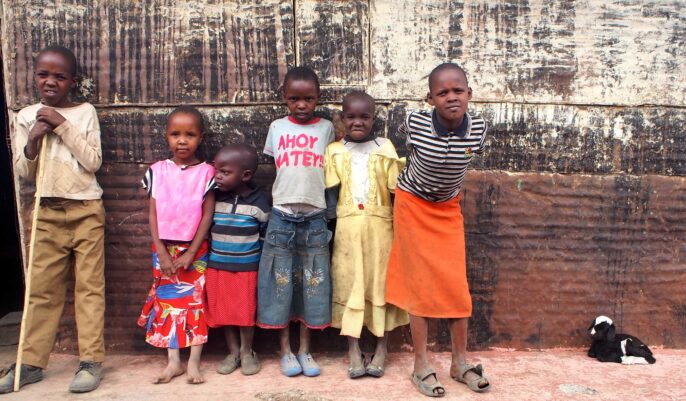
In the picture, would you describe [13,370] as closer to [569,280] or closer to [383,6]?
[383,6]

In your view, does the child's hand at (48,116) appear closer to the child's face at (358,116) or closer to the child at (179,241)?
the child at (179,241)

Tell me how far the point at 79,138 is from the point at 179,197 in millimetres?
575

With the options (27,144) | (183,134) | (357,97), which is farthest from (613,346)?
(27,144)

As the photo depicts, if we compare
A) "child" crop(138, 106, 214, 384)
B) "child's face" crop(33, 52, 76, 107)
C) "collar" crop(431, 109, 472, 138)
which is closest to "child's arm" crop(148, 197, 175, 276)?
"child" crop(138, 106, 214, 384)

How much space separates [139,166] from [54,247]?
612mm

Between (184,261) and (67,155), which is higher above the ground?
(67,155)

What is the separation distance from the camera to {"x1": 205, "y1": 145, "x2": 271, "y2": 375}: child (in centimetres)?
291

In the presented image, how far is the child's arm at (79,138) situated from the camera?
9.11 ft

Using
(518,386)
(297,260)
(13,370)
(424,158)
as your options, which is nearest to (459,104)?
(424,158)

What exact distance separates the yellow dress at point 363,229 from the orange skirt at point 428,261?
0.12m

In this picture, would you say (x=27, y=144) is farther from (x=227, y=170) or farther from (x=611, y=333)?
(x=611, y=333)

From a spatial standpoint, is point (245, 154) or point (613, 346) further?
point (613, 346)

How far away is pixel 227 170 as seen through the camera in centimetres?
290

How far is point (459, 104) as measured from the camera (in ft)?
8.48
